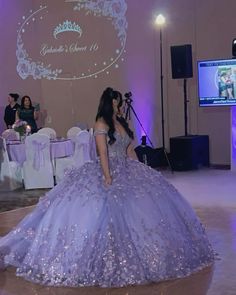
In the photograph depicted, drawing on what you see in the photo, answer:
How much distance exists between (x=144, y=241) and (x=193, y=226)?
546mm

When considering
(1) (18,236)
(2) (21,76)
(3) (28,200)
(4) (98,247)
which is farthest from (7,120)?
(4) (98,247)

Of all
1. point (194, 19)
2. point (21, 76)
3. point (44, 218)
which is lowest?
point (44, 218)

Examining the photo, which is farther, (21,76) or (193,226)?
(21,76)

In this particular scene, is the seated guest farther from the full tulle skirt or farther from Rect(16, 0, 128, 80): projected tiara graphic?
the full tulle skirt

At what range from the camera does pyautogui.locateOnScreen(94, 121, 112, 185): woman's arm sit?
4.12m

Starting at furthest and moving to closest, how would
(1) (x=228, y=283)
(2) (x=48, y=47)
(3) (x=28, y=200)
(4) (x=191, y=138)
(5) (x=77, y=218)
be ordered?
(2) (x=48, y=47) → (4) (x=191, y=138) → (3) (x=28, y=200) → (5) (x=77, y=218) → (1) (x=228, y=283)

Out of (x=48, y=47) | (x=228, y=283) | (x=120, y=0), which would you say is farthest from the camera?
(x=48, y=47)

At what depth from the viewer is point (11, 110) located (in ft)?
36.5

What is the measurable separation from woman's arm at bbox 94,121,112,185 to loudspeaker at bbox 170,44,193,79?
18.5ft

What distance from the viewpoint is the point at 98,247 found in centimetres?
388

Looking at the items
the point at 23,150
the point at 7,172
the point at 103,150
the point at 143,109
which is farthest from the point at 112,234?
the point at 143,109

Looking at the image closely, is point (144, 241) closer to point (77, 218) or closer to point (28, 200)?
point (77, 218)

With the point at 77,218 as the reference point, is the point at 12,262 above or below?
below

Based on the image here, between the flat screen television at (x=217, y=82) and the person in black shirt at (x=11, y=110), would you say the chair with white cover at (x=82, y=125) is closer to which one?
the person in black shirt at (x=11, y=110)
